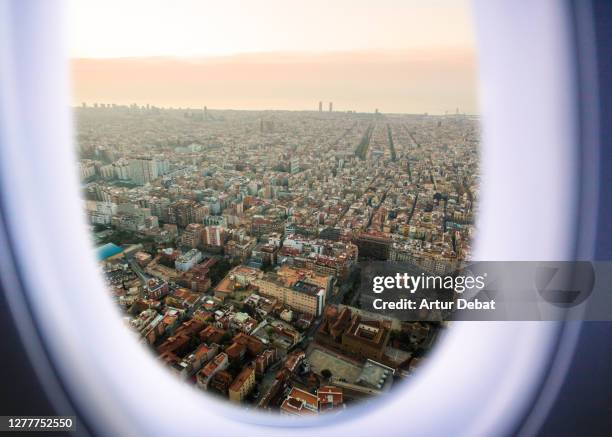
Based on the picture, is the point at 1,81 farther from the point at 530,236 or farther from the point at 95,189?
the point at 95,189

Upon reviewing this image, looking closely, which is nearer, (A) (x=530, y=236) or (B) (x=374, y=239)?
(A) (x=530, y=236)

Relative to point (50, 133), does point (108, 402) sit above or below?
below

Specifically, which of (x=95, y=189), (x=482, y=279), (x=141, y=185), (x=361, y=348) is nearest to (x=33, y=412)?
(x=482, y=279)

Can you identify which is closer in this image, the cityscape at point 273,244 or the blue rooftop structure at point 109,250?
the cityscape at point 273,244

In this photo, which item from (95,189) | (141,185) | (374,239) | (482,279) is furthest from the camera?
(141,185)

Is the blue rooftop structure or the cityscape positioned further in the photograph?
the blue rooftop structure

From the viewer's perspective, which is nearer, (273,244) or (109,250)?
(109,250)

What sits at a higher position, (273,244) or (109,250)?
(109,250)

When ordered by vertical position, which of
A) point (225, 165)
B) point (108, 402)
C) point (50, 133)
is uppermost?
point (225, 165)
